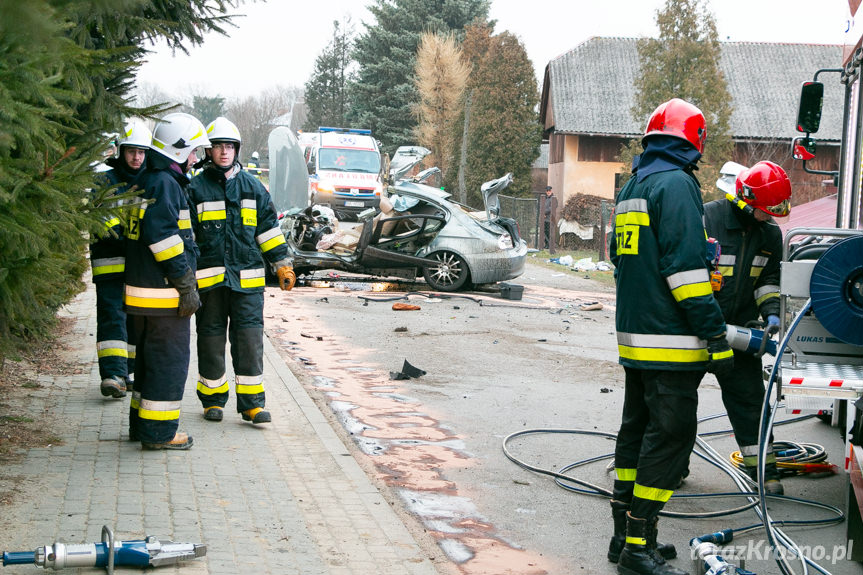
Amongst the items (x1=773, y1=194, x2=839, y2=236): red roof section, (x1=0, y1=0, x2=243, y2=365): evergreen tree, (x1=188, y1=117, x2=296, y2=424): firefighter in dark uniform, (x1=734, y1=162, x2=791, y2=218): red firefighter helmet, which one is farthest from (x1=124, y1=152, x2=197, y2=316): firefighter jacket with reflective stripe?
(x1=773, y1=194, x2=839, y2=236): red roof section

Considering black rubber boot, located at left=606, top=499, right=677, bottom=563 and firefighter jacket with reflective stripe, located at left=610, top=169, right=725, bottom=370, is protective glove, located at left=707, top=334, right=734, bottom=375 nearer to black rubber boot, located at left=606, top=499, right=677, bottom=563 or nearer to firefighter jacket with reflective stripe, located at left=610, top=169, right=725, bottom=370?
firefighter jacket with reflective stripe, located at left=610, top=169, right=725, bottom=370

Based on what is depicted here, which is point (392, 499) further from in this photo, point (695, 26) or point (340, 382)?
point (695, 26)

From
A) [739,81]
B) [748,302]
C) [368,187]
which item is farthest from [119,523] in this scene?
[739,81]

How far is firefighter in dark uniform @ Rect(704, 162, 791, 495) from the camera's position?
18.2ft

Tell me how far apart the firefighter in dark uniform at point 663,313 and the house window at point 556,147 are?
34214 millimetres

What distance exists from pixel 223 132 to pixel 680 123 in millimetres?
3470

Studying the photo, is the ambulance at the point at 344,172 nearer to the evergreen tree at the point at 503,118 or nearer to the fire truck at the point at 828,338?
the evergreen tree at the point at 503,118

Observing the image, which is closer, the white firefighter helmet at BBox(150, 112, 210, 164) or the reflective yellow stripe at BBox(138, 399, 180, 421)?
the reflective yellow stripe at BBox(138, 399, 180, 421)

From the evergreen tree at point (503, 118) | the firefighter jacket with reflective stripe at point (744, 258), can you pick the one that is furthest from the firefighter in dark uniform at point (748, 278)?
the evergreen tree at point (503, 118)

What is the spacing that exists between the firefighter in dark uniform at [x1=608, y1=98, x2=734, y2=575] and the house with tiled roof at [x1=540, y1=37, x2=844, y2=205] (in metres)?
31.7

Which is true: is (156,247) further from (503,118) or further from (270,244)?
(503,118)

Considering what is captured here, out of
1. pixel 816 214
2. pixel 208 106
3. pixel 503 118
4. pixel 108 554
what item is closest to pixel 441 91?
pixel 503 118

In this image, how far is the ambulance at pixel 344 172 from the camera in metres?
32.5

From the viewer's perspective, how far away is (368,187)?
33000mm
